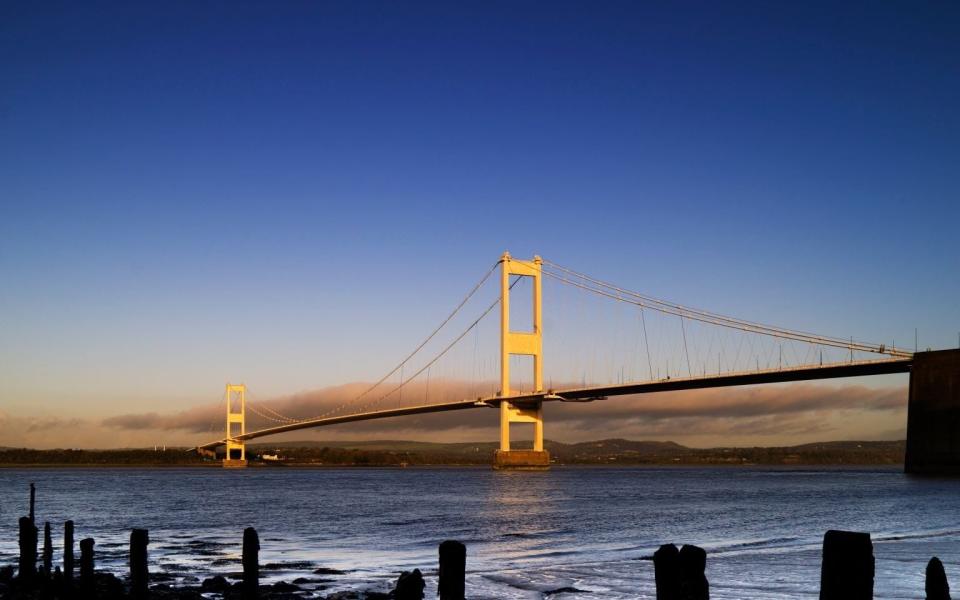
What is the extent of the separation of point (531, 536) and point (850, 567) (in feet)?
72.1

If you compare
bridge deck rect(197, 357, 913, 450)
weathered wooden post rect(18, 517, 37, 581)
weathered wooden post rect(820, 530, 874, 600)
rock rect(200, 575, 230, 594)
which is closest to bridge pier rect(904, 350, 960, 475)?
bridge deck rect(197, 357, 913, 450)

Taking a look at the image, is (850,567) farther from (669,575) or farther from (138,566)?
(138,566)

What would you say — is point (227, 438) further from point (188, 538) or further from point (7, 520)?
point (188, 538)

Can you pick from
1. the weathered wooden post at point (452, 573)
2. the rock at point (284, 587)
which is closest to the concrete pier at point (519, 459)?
the rock at point (284, 587)

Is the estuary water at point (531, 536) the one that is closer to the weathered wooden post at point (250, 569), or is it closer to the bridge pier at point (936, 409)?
the weathered wooden post at point (250, 569)

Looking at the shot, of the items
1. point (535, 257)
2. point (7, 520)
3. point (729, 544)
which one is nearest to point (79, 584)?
point (729, 544)

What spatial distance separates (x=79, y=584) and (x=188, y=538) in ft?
40.3

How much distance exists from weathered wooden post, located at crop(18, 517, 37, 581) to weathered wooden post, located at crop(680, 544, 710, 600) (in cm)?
1385

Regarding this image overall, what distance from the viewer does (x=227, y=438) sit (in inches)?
4744

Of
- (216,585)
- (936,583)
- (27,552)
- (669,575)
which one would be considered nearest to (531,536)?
(216,585)

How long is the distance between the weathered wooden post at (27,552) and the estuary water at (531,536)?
2.14m

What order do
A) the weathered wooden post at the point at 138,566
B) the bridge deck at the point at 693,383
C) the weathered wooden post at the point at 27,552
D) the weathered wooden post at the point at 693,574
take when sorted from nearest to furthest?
the weathered wooden post at the point at 693,574
the weathered wooden post at the point at 138,566
the weathered wooden post at the point at 27,552
the bridge deck at the point at 693,383

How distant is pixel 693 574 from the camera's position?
5445 millimetres

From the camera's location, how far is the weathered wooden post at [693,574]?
5418 mm
